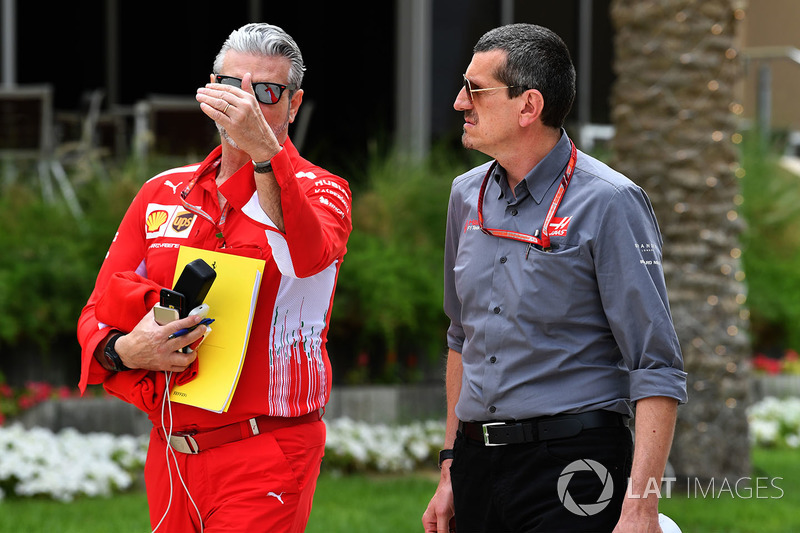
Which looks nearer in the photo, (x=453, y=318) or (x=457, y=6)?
(x=453, y=318)

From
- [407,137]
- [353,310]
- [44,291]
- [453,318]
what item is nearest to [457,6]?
[407,137]

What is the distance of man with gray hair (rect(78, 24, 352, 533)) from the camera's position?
9.39ft

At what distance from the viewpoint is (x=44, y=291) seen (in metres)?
7.42

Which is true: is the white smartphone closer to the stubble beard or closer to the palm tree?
the stubble beard

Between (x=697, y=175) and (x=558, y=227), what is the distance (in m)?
4.64

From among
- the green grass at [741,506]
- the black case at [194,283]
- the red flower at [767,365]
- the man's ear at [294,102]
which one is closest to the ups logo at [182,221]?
the black case at [194,283]

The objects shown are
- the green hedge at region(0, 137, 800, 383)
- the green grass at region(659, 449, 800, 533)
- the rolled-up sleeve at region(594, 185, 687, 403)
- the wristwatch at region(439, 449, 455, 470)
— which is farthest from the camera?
the green hedge at region(0, 137, 800, 383)

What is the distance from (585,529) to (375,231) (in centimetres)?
634

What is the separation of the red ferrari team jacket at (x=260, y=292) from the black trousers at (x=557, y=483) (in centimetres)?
56

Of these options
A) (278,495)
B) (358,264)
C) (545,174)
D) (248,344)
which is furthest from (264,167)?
(358,264)

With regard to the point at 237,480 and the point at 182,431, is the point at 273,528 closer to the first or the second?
the point at 237,480

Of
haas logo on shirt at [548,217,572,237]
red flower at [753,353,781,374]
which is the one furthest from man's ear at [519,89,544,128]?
red flower at [753,353,781,374]

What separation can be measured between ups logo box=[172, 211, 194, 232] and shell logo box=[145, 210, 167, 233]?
0.04m

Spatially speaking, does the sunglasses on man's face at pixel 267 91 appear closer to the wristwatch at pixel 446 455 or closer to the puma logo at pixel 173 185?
the puma logo at pixel 173 185
